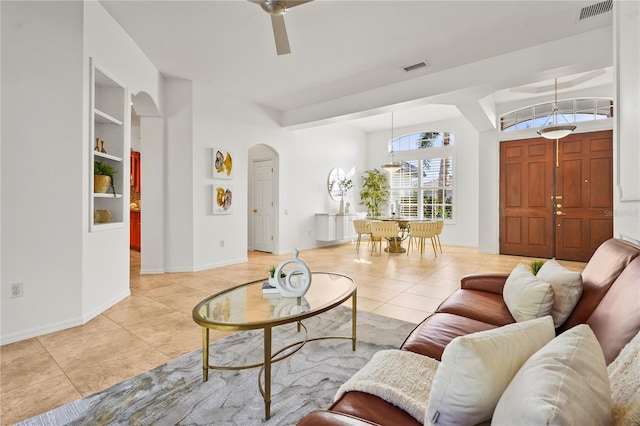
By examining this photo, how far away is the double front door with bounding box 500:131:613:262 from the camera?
227 inches

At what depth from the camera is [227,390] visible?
1.90 m

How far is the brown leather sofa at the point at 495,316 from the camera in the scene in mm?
998

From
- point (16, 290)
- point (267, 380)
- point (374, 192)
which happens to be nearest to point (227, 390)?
point (267, 380)

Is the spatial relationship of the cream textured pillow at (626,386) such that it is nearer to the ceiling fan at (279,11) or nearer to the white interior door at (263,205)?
the ceiling fan at (279,11)

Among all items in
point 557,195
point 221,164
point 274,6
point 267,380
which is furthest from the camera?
point 557,195

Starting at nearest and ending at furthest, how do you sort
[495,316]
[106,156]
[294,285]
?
[495,316]
[294,285]
[106,156]

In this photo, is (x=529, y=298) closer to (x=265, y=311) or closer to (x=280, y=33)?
(x=265, y=311)

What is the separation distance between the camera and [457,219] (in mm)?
8250

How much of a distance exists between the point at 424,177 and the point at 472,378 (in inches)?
337

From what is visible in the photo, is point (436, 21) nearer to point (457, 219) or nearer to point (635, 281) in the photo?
point (635, 281)

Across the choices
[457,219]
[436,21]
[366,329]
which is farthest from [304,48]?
[457,219]

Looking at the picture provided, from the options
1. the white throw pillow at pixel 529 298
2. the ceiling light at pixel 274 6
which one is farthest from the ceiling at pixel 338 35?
the white throw pillow at pixel 529 298

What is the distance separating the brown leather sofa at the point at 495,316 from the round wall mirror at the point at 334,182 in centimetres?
599

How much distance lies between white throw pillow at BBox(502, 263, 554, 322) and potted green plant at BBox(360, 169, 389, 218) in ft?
22.1
